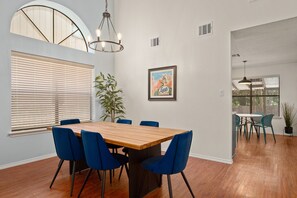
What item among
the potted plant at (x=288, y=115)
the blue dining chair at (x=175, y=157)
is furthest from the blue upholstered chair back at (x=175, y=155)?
the potted plant at (x=288, y=115)

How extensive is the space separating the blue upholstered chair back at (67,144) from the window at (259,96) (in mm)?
7033

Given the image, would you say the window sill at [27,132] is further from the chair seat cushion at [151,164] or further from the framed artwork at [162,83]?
the chair seat cushion at [151,164]

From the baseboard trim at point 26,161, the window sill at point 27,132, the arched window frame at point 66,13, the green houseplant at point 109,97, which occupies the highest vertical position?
the arched window frame at point 66,13

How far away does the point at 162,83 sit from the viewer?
439 centimetres

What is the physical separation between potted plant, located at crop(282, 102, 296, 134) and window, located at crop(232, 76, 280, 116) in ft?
0.90

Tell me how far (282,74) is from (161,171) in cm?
676

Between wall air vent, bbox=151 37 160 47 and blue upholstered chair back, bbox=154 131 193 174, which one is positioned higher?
wall air vent, bbox=151 37 160 47

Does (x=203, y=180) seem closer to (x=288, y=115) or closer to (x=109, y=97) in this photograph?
(x=109, y=97)

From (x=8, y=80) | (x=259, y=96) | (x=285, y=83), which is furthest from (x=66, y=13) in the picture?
(x=285, y=83)

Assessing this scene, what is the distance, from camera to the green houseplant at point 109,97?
469 cm

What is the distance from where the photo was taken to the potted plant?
6.12 metres

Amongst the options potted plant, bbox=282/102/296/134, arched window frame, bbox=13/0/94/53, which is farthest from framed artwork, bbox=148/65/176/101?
potted plant, bbox=282/102/296/134

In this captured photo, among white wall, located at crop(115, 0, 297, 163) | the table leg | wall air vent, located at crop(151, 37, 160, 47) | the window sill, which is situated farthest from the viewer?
wall air vent, located at crop(151, 37, 160, 47)

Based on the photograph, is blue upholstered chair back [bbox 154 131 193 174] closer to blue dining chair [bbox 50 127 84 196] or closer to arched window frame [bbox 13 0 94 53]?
blue dining chair [bbox 50 127 84 196]
